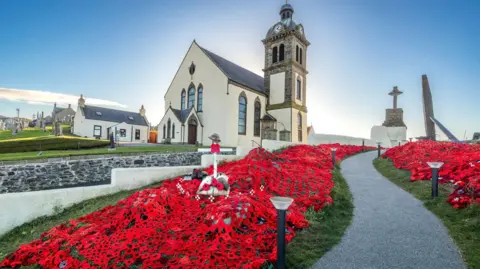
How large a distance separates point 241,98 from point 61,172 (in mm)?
16579

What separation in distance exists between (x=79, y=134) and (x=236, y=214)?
110 ft

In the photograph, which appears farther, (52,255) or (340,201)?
(340,201)

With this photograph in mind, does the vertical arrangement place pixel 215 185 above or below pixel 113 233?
above

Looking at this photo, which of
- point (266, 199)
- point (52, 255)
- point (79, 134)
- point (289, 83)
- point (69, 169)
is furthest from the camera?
point (79, 134)

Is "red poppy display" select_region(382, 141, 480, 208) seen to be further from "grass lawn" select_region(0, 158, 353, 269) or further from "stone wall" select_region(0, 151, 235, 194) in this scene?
"stone wall" select_region(0, 151, 235, 194)

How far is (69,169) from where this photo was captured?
9.81m

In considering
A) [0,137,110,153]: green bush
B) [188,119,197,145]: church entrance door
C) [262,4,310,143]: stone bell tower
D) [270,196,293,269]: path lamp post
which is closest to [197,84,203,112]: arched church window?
[188,119,197,145]: church entrance door

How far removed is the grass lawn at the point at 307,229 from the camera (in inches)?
141

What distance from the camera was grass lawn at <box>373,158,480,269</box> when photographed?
3383mm

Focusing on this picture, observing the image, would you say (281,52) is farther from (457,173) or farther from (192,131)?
(457,173)

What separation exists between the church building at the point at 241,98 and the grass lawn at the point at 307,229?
543 inches

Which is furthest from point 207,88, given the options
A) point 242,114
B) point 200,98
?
point 242,114

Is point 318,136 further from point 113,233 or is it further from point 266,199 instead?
point 113,233

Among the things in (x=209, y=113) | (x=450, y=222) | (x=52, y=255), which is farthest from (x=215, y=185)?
(x=209, y=113)
